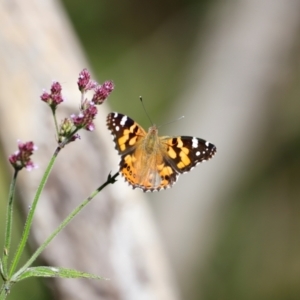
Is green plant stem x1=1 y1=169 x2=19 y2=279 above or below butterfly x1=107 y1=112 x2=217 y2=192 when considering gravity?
below

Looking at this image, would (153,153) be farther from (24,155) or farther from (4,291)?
(4,291)

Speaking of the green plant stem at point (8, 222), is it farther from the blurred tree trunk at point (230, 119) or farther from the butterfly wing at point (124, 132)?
the blurred tree trunk at point (230, 119)

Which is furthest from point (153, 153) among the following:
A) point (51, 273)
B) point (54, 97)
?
point (51, 273)

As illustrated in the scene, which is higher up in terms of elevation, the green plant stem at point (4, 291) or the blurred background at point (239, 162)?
the blurred background at point (239, 162)

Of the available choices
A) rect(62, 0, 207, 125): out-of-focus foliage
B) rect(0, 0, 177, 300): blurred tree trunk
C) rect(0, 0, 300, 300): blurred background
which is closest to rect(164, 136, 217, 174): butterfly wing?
rect(0, 0, 177, 300): blurred tree trunk

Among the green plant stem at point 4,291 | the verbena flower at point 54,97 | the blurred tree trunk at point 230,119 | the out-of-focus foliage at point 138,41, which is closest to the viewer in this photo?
the green plant stem at point 4,291

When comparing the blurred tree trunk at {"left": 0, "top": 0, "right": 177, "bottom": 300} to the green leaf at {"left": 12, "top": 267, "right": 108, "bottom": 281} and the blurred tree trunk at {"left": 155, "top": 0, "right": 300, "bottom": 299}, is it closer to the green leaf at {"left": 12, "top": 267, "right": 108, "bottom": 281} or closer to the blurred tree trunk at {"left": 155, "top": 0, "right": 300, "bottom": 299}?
the green leaf at {"left": 12, "top": 267, "right": 108, "bottom": 281}

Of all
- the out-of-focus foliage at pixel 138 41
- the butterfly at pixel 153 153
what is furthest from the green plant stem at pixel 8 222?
the out-of-focus foliage at pixel 138 41
